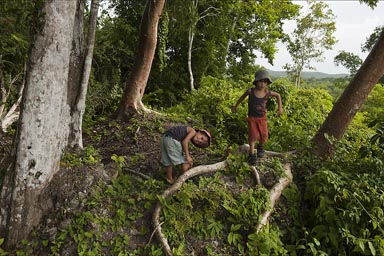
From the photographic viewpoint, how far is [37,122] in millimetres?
3979

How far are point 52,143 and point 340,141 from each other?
459 centimetres

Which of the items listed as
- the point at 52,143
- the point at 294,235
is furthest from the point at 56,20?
the point at 294,235

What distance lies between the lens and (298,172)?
5281 mm

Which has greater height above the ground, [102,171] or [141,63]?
[141,63]

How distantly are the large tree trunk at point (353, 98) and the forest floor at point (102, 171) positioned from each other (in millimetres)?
1322

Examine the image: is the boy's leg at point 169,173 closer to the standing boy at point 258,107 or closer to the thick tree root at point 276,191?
the standing boy at point 258,107

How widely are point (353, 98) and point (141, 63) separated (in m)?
4.65

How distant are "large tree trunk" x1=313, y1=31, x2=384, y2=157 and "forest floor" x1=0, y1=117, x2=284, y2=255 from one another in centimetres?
132

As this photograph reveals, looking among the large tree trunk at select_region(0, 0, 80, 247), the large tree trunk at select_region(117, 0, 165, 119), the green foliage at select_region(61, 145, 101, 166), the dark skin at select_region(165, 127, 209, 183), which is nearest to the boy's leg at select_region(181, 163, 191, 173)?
the dark skin at select_region(165, 127, 209, 183)

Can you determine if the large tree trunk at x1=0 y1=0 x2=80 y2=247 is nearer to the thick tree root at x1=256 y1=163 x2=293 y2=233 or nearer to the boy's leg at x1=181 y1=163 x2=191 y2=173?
the boy's leg at x1=181 y1=163 x2=191 y2=173

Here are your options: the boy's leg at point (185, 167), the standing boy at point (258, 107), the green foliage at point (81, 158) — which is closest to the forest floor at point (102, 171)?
the green foliage at point (81, 158)

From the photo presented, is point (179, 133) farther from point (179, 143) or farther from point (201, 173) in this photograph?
point (201, 173)

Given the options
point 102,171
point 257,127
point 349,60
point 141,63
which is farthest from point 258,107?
point 349,60

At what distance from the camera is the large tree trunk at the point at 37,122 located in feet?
12.7
